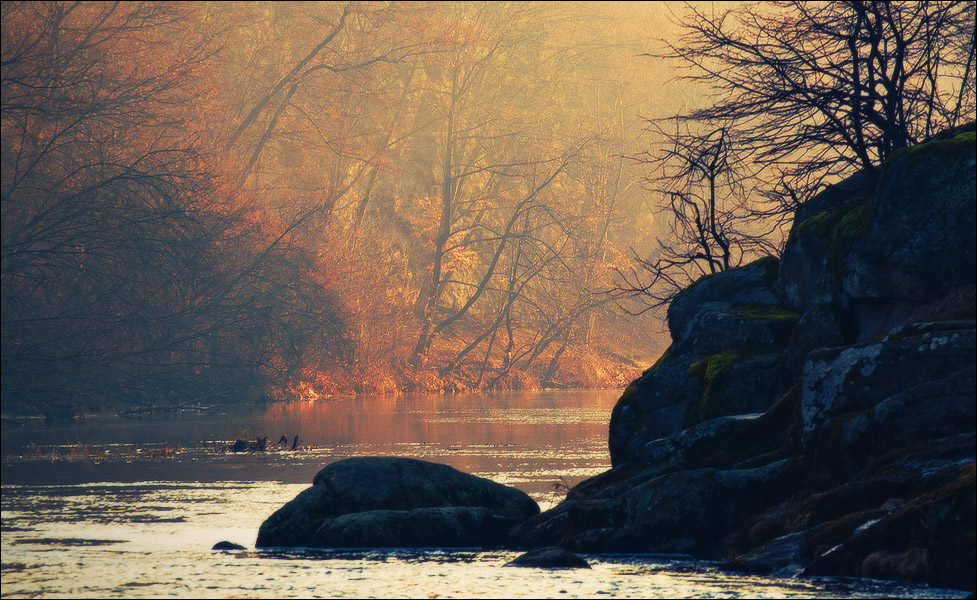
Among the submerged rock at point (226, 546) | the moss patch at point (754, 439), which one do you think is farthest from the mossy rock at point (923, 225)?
the submerged rock at point (226, 546)

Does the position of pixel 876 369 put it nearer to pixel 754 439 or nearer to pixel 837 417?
pixel 837 417

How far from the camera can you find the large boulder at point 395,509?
1441cm

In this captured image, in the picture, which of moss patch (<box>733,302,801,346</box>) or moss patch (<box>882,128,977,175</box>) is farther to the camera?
moss patch (<box>733,302,801,346</box>)

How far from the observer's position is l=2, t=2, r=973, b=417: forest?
33219mm

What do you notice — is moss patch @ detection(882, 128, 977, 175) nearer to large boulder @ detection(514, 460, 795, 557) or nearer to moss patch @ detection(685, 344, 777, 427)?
moss patch @ detection(685, 344, 777, 427)

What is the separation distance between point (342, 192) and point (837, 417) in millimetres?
41776

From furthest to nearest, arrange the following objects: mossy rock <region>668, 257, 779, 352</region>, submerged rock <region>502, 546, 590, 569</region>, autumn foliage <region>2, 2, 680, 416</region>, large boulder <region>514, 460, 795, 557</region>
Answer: autumn foliage <region>2, 2, 680, 416</region>
mossy rock <region>668, 257, 779, 352</region>
large boulder <region>514, 460, 795, 557</region>
submerged rock <region>502, 546, 590, 569</region>

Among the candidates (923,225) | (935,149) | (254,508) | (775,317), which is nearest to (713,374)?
(775,317)

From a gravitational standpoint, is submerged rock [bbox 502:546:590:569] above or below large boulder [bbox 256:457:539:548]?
below

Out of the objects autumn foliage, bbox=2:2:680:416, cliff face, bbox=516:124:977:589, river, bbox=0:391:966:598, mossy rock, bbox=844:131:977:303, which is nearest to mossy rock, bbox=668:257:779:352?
cliff face, bbox=516:124:977:589

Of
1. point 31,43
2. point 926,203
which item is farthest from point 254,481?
point 31,43

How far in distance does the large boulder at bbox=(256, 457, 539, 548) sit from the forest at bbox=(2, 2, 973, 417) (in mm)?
7191

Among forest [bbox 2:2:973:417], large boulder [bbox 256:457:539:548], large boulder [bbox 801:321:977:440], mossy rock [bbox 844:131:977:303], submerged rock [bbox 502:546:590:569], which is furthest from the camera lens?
forest [bbox 2:2:973:417]

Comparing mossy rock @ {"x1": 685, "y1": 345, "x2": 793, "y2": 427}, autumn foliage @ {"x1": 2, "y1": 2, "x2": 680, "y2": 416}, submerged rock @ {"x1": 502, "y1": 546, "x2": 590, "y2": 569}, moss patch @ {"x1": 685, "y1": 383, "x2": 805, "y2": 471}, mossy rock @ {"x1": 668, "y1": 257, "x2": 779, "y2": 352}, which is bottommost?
submerged rock @ {"x1": 502, "y1": 546, "x2": 590, "y2": 569}
